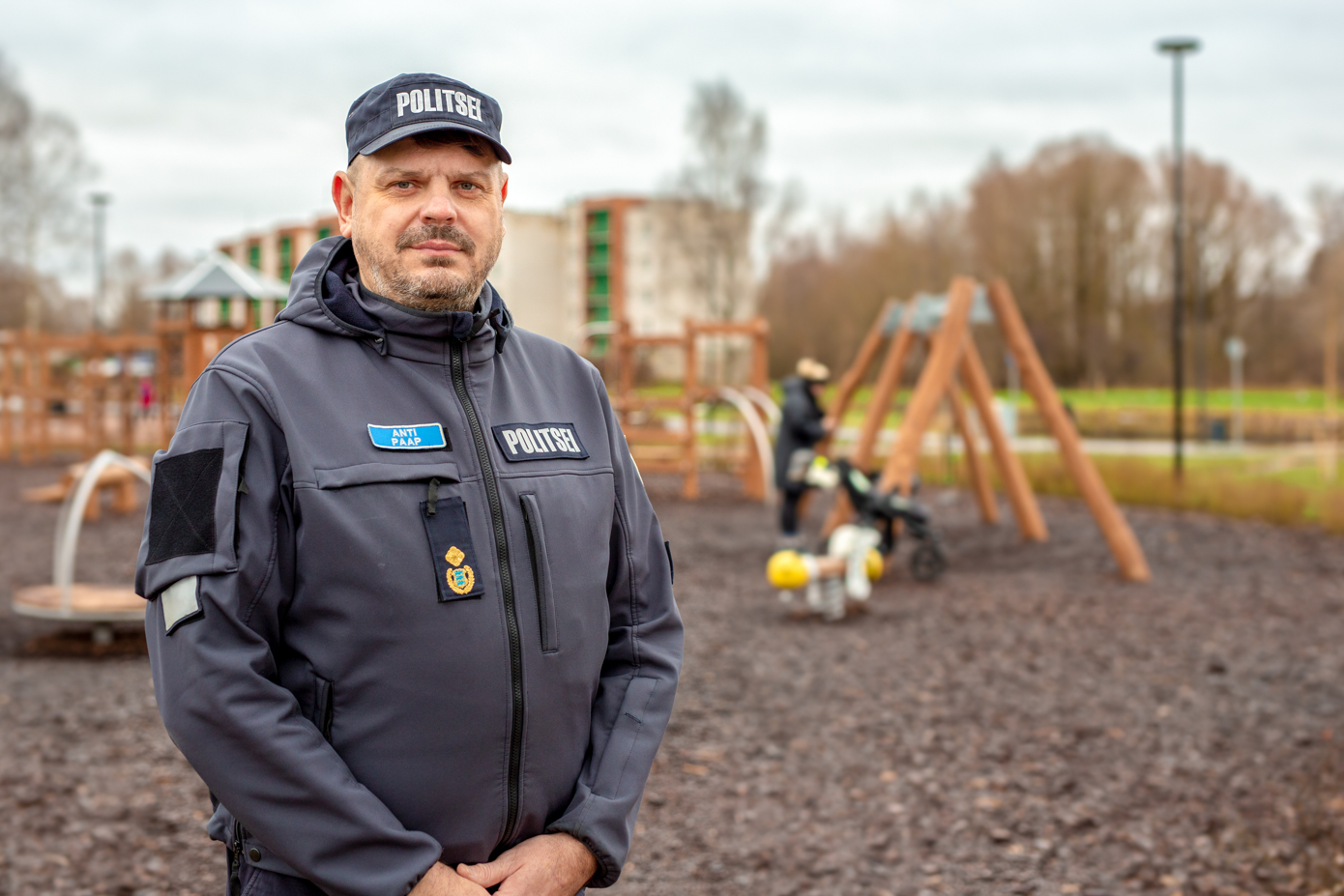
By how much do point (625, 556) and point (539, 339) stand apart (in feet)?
1.33

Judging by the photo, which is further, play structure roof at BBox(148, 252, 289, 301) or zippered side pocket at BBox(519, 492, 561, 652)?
play structure roof at BBox(148, 252, 289, 301)

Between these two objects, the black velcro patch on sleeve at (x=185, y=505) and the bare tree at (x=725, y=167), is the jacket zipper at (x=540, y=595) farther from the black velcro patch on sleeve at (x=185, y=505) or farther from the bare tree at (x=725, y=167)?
the bare tree at (x=725, y=167)

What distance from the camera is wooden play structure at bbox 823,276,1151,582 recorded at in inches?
372

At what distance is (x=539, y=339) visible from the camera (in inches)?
80.0

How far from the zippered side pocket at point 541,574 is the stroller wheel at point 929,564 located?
26.0 feet

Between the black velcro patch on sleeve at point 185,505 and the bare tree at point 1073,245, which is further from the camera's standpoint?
the bare tree at point 1073,245

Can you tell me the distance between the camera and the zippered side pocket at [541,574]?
1.74m

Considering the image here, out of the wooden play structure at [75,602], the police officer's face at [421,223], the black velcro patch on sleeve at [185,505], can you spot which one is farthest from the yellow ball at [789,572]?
the black velcro patch on sleeve at [185,505]

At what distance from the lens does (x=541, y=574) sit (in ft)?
5.69

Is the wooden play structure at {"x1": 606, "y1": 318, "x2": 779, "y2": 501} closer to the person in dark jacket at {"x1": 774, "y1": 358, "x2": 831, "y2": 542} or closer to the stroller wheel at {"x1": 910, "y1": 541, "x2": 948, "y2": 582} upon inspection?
the person in dark jacket at {"x1": 774, "y1": 358, "x2": 831, "y2": 542}

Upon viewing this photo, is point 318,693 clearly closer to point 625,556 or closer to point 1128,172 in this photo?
point 625,556

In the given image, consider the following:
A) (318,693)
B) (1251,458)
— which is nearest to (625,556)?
(318,693)

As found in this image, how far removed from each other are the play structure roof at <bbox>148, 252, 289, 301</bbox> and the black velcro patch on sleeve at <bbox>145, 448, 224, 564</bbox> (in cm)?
702

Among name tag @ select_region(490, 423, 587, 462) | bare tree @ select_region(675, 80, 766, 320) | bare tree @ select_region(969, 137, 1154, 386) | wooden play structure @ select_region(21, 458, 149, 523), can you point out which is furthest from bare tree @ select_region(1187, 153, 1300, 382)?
name tag @ select_region(490, 423, 587, 462)
